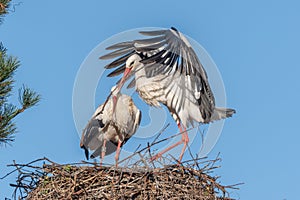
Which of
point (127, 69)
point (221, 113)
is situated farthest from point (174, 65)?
point (221, 113)

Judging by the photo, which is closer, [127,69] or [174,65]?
[174,65]

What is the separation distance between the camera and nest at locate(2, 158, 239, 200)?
21.6ft

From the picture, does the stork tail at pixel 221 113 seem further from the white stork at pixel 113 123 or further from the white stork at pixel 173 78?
the white stork at pixel 113 123

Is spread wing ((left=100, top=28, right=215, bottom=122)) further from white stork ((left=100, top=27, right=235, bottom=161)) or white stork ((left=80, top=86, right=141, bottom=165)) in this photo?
white stork ((left=80, top=86, right=141, bottom=165))

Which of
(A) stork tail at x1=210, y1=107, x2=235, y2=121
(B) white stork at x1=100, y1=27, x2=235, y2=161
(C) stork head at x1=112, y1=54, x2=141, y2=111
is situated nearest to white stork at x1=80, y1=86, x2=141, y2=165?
(C) stork head at x1=112, y1=54, x2=141, y2=111

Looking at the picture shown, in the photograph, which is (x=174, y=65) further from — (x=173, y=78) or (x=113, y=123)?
(x=113, y=123)

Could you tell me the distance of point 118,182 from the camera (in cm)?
666

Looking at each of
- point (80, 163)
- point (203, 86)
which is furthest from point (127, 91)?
point (80, 163)

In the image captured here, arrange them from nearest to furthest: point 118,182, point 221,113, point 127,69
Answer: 1. point 118,182
2. point 127,69
3. point 221,113

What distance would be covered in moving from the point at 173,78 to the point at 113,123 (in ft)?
3.09

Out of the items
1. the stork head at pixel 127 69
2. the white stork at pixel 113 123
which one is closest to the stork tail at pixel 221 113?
the white stork at pixel 113 123

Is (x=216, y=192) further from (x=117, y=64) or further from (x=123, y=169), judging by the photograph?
(x=117, y=64)

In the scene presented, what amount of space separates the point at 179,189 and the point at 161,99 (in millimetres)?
1838

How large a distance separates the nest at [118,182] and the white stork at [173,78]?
0.86 m
